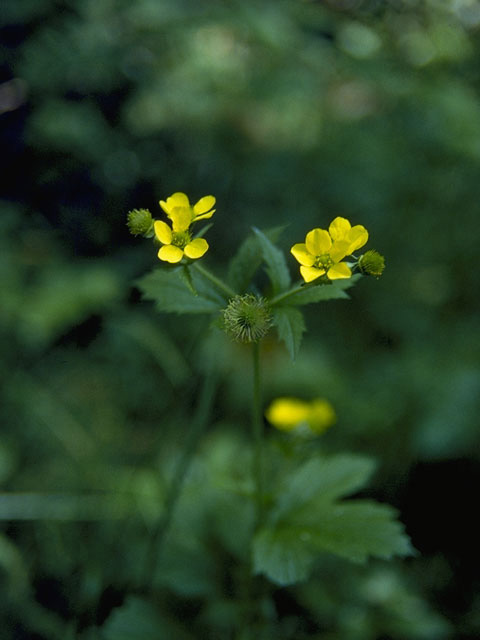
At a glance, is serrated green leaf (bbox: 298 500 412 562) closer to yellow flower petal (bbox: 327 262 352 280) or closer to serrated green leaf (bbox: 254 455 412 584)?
serrated green leaf (bbox: 254 455 412 584)

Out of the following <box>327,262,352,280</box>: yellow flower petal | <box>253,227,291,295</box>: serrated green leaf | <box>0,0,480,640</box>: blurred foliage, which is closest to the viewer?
<box>327,262,352,280</box>: yellow flower petal

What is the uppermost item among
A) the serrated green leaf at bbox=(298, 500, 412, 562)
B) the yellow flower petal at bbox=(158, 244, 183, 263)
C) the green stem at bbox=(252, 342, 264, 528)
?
the yellow flower petal at bbox=(158, 244, 183, 263)

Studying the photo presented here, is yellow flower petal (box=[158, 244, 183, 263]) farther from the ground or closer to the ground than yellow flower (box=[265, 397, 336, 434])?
farther from the ground

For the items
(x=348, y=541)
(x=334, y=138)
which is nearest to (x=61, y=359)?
(x=334, y=138)

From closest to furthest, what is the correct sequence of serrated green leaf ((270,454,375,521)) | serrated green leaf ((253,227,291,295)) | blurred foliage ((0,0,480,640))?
serrated green leaf ((253,227,291,295)) < serrated green leaf ((270,454,375,521)) < blurred foliage ((0,0,480,640))

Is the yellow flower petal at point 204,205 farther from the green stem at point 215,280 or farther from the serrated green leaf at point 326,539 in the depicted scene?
the serrated green leaf at point 326,539

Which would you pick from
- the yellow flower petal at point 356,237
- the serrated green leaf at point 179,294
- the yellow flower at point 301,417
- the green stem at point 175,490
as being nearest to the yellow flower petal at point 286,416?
the yellow flower at point 301,417

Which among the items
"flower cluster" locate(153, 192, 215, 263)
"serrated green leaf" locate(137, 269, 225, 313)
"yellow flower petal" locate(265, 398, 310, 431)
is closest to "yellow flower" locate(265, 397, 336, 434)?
"yellow flower petal" locate(265, 398, 310, 431)

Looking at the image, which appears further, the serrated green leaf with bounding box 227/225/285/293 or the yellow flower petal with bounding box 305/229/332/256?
the serrated green leaf with bounding box 227/225/285/293
